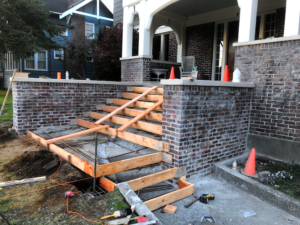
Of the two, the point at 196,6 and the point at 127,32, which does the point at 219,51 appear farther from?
the point at 127,32

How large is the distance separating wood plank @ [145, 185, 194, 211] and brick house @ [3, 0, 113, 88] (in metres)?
15.3

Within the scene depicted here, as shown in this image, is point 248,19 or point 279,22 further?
point 279,22

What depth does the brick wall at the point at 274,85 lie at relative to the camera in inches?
188

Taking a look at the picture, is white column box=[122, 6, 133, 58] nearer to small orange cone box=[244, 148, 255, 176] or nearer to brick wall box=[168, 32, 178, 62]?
brick wall box=[168, 32, 178, 62]

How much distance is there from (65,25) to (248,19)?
15492 mm

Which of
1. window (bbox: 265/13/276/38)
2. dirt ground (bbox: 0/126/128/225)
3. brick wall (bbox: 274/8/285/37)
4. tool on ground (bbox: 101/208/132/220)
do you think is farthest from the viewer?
window (bbox: 265/13/276/38)

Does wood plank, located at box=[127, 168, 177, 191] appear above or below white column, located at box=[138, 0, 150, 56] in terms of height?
below

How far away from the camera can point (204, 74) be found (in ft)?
33.7

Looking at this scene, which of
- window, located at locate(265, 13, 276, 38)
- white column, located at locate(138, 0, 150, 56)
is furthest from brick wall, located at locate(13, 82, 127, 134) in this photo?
window, located at locate(265, 13, 276, 38)

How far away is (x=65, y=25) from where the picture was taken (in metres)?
17.7

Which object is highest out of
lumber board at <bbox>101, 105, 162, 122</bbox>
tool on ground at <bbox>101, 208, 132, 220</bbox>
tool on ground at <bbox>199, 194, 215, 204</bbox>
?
lumber board at <bbox>101, 105, 162, 122</bbox>

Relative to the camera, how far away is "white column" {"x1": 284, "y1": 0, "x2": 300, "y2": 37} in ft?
15.6

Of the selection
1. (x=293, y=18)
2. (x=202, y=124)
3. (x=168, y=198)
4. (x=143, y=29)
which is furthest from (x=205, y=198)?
(x=143, y=29)

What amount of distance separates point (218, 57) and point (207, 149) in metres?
6.32
